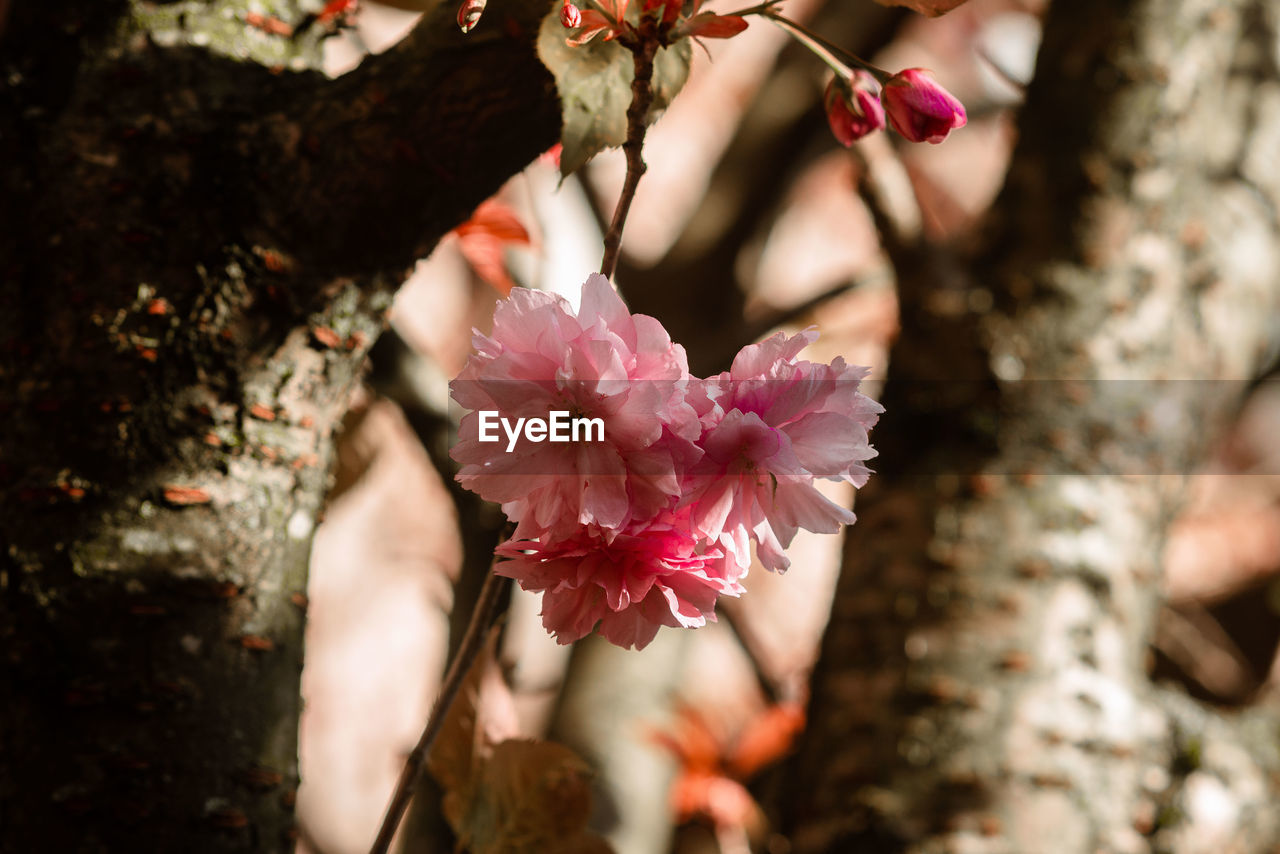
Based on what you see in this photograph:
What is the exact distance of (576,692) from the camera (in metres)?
1.19

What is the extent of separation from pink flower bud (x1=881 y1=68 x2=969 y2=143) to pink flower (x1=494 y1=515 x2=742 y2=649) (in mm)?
185

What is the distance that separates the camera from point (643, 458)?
0.74 ft

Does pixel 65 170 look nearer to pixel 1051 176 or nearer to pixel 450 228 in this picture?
pixel 450 228

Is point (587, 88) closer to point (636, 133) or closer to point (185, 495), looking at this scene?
point (636, 133)

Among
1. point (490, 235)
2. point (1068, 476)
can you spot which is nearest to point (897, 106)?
point (490, 235)

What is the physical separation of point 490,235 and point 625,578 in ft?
1.62

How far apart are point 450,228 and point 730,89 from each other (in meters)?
1.96

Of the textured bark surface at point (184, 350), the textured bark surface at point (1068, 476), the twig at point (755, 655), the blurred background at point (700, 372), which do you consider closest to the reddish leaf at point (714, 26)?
the textured bark surface at point (184, 350)

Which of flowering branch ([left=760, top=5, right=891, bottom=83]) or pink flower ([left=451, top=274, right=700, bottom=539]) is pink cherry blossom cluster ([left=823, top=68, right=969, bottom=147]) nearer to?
flowering branch ([left=760, top=5, right=891, bottom=83])

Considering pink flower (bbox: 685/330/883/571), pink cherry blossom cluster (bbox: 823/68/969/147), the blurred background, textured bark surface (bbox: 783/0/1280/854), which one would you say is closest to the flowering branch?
pink cherry blossom cluster (bbox: 823/68/969/147)

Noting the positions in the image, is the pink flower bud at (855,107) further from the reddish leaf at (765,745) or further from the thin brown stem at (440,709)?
the reddish leaf at (765,745)

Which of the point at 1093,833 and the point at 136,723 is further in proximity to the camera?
the point at 1093,833

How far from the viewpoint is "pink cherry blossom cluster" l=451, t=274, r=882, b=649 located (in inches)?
8.7

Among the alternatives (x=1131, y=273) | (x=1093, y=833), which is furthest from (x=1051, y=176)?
(x=1093, y=833)
